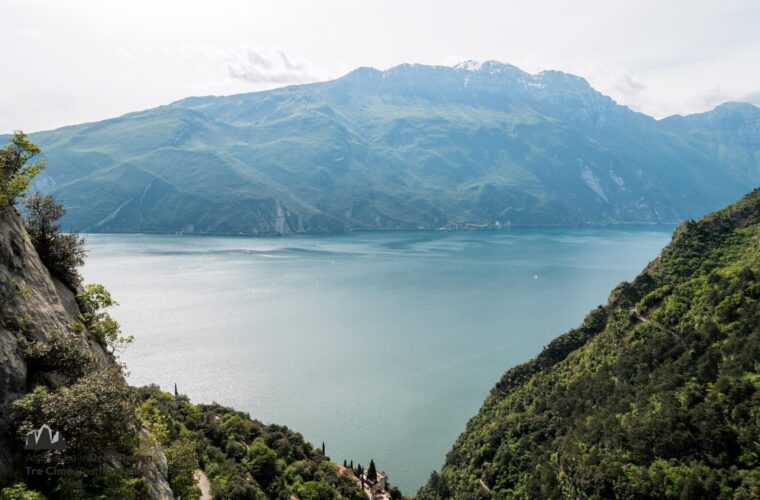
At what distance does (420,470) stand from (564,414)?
18.2 m

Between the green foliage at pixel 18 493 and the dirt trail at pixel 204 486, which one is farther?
the dirt trail at pixel 204 486

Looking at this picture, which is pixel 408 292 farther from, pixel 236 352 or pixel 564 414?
pixel 564 414

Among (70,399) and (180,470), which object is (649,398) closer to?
(180,470)

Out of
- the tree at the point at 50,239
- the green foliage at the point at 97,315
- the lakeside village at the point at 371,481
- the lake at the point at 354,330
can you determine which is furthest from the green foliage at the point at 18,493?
the lake at the point at 354,330

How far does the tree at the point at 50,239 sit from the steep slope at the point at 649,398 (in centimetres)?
2329

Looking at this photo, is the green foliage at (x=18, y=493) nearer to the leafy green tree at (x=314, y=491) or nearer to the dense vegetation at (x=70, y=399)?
the dense vegetation at (x=70, y=399)

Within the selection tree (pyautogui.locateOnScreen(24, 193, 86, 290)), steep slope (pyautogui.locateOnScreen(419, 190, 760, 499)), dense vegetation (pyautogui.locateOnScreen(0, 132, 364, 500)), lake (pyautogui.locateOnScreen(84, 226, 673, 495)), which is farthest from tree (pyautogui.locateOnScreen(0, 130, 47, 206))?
lake (pyautogui.locateOnScreen(84, 226, 673, 495))

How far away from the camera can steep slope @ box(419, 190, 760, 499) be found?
68.3 ft

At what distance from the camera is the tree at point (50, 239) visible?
14711 millimetres

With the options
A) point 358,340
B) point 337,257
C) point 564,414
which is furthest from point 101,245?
point 564,414

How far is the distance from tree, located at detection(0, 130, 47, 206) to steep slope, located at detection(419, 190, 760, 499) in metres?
24.8

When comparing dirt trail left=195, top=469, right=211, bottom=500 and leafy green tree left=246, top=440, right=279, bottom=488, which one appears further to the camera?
leafy green tree left=246, top=440, right=279, bottom=488

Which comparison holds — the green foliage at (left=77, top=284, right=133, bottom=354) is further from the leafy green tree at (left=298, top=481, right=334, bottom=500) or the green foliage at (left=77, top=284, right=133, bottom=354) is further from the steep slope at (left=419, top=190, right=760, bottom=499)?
the steep slope at (left=419, top=190, right=760, bottom=499)

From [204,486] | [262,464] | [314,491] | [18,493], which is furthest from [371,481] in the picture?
[18,493]
